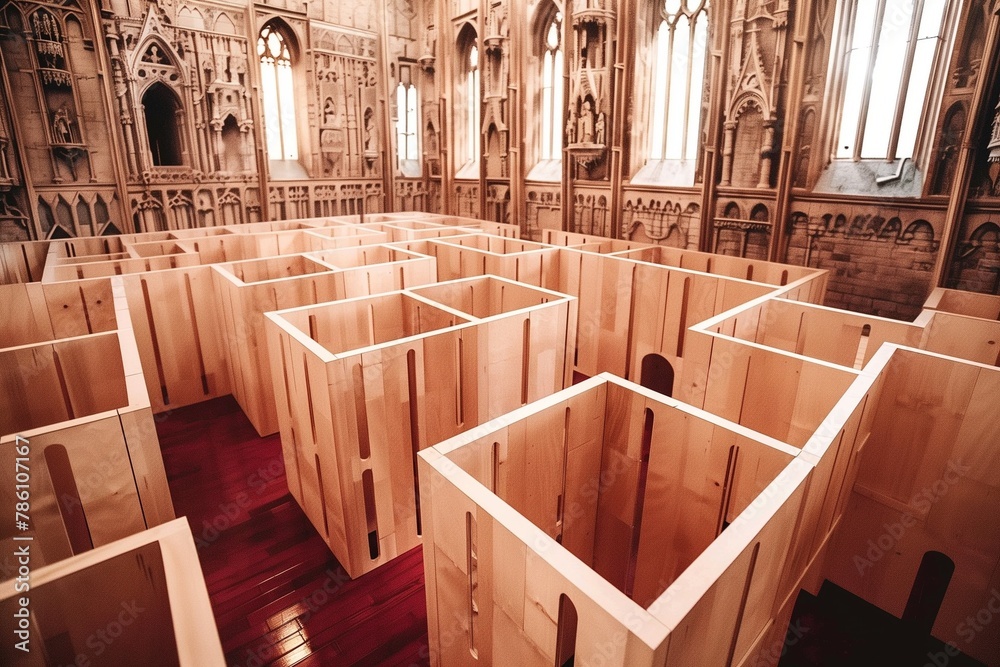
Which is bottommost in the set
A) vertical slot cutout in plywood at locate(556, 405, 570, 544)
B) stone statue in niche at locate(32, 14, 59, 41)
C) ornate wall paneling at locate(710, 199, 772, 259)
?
vertical slot cutout in plywood at locate(556, 405, 570, 544)

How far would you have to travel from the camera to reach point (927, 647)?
7.80ft

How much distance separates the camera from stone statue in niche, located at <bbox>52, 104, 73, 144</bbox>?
7.68 m

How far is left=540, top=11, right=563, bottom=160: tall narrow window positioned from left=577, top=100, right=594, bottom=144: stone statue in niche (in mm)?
883

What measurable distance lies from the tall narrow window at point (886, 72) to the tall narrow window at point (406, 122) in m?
8.20

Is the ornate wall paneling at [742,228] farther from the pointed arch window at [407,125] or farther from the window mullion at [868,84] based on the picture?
the pointed arch window at [407,125]

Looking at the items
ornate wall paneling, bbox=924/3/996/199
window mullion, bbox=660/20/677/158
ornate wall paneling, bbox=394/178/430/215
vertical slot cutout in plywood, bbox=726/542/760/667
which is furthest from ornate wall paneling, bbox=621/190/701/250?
vertical slot cutout in plywood, bbox=726/542/760/667

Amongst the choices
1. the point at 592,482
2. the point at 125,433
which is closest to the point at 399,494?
the point at 592,482

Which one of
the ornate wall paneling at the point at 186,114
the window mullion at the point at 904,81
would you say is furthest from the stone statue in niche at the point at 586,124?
the ornate wall paneling at the point at 186,114

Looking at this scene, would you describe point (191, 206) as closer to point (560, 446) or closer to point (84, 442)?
point (84, 442)

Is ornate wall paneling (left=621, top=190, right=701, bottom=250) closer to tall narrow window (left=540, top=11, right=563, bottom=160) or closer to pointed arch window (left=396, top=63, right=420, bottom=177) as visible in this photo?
tall narrow window (left=540, top=11, right=563, bottom=160)

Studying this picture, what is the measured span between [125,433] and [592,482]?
195cm

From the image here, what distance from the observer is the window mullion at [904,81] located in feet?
16.9

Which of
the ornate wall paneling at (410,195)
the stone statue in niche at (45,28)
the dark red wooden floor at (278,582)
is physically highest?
the stone statue in niche at (45,28)

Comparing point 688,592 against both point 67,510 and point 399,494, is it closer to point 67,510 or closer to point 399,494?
point 399,494
